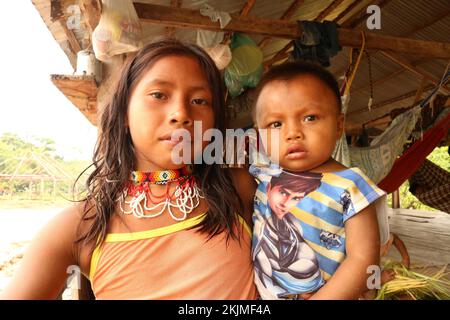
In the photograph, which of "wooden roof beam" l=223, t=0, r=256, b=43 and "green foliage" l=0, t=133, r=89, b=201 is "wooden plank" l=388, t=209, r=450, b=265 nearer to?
"wooden roof beam" l=223, t=0, r=256, b=43

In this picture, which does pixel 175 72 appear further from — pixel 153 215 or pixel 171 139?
pixel 153 215

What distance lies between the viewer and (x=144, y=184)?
835 mm

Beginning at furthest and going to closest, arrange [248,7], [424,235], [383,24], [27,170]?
[27,170]
[424,235]
[383,24]
[248,7]

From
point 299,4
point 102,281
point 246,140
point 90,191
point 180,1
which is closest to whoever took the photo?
point 102,281

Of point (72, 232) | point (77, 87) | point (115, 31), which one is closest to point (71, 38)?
point (77, 87)

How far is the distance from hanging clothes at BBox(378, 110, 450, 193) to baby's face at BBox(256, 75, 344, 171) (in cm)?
268

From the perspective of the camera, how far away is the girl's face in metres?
0.76

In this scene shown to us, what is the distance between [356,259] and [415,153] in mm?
2972

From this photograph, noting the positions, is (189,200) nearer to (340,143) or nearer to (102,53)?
(102,53)

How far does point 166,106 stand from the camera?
768 mm

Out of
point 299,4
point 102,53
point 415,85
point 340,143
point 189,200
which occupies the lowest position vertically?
point 189,200

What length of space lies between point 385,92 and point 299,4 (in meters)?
2.74

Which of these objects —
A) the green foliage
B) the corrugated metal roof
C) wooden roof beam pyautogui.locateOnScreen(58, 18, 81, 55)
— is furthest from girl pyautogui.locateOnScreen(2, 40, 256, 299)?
the green foliage
